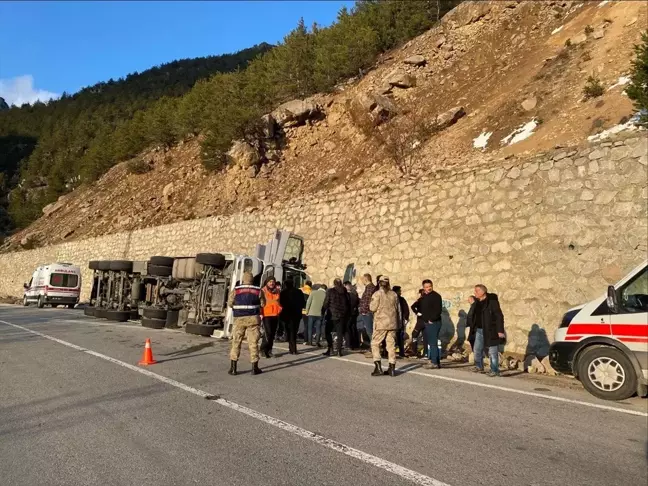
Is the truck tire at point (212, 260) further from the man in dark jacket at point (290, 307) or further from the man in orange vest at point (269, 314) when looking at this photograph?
the man in orange vest at point (269, 314)

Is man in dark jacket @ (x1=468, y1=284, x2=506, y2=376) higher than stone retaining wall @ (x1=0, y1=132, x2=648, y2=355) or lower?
lower

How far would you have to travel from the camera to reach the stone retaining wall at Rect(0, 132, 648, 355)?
32.9 feet

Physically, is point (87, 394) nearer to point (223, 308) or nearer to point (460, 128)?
point (223, 308)

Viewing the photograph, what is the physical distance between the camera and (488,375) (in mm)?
8695

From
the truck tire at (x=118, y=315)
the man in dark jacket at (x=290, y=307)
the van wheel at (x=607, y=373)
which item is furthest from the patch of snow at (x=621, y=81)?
the truck tire at (x=118, y=315)

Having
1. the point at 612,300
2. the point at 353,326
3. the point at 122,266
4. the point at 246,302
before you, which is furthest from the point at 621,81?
the point at 122,266

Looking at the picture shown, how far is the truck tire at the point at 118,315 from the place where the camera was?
18375 millimetres

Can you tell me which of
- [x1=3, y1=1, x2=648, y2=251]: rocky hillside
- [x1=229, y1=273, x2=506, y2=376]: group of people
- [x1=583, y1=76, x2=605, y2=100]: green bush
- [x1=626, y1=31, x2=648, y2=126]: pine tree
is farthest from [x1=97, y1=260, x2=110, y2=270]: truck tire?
[x1=583, y1=76, x2=605, y2=100]: green bush

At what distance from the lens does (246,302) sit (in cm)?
856

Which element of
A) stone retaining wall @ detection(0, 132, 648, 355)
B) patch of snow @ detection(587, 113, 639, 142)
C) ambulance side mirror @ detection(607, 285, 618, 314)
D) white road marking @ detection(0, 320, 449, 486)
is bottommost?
white road marking @ detection(0, 320, 449, 486)

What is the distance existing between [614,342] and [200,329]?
10.4 meters

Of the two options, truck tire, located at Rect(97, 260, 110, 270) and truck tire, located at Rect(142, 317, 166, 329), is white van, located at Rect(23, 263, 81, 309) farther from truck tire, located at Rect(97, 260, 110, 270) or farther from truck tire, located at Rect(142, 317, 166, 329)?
truck tire, located at Rect(142, 317, 166, 329)

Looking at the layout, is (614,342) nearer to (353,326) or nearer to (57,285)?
(353,326)

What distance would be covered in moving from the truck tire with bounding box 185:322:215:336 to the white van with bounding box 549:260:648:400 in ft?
30.7
